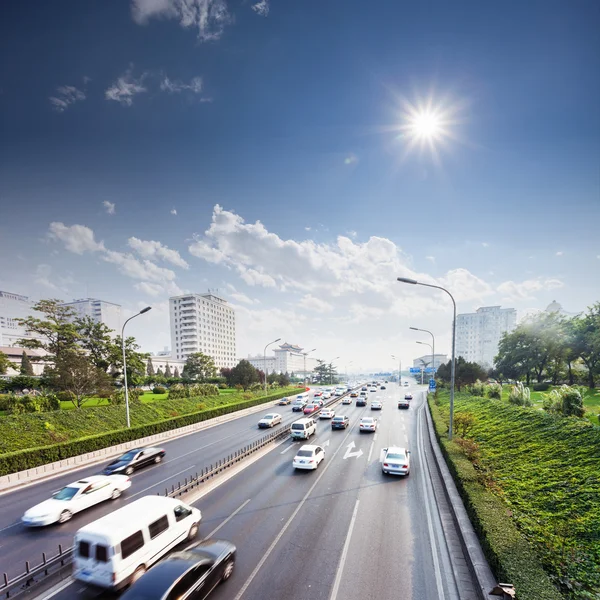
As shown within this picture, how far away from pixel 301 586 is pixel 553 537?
8.32 meters

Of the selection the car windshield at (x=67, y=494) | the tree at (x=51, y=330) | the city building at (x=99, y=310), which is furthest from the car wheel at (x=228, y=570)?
the city building at (x=99, y=310)

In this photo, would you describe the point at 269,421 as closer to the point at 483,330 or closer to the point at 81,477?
the point at 81,477

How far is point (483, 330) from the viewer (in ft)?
574

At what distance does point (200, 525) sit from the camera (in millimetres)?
11641

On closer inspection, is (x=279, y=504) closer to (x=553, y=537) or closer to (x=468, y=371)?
(x=553, y=537)

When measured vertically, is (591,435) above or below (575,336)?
below

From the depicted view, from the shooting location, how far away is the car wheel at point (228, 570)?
334 inches

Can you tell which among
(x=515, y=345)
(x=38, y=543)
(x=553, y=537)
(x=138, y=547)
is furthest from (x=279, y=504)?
(x=515, y=345)

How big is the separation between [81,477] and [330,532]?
51.8 ft

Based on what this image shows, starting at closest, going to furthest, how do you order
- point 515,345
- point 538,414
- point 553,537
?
1. point 553,537
2. point 538,414
3. point 515,345

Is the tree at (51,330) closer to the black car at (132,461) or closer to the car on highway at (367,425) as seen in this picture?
the black car at (132,461)

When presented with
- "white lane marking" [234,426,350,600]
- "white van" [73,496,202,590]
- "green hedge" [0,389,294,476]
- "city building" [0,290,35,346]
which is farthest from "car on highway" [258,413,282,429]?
"city building" [0,290,35,346]

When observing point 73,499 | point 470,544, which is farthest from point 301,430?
point 470,544

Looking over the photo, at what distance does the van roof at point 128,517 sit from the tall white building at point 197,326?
118 metres
